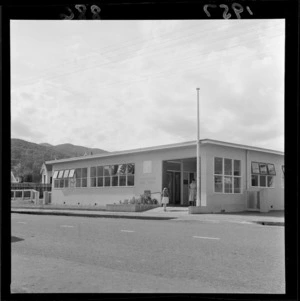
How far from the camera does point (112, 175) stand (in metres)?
28.4

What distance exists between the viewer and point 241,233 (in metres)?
11.9

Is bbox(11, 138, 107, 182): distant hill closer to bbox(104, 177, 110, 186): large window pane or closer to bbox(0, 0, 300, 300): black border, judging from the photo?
bbox(0, 0, 300, 300): black border

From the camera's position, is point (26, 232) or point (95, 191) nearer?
point (26, 232)

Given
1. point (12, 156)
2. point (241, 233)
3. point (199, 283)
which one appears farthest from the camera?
point (241, 233)

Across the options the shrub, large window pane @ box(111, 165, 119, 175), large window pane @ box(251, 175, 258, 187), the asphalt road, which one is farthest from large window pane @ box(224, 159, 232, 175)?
the asphalt road

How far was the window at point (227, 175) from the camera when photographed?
2294 centimetres

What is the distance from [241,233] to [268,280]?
6.18 metres

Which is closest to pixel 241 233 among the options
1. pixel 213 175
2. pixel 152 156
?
pixel 213 175

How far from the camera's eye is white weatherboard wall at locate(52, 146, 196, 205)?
25122 mm

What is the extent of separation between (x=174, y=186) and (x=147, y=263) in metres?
19.5
